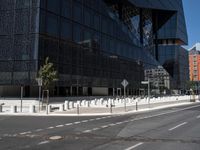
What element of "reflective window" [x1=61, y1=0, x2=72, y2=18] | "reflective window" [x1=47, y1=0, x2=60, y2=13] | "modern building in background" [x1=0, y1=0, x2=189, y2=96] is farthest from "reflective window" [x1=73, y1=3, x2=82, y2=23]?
"reflective window" [x1=47, y1=0, x2=60, y2=13]

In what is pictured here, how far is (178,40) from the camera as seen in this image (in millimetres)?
103188

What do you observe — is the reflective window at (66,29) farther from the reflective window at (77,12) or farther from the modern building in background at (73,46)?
the reflective window at (77,12)

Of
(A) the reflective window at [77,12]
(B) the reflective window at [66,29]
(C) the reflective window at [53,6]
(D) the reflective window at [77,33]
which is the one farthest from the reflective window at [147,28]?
(C) the reflective window at [53,6]

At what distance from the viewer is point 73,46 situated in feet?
149

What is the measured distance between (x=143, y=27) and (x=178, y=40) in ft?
60.0

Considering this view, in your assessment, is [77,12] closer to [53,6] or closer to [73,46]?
[73,46]

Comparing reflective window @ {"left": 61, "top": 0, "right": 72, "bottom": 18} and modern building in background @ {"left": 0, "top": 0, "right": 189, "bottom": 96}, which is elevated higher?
reflective window @ {"left": 61, "top": 0, "right": 72, "bottom": 18}

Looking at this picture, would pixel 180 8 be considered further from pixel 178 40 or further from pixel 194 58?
pixel 194 58

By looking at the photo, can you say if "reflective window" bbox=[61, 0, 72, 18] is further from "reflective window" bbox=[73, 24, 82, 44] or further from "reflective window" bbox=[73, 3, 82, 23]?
"reflective window" bbox=[73, 24, 82, 44]

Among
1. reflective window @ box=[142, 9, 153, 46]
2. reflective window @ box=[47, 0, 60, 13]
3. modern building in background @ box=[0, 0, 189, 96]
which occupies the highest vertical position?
reflective window @ box=[142, 9, 153, 46]

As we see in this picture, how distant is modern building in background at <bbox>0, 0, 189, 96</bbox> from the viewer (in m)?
38.3

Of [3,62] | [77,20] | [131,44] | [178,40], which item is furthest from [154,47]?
[3,62]

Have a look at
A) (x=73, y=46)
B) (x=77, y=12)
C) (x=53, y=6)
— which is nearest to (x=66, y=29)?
(x=73, y=46)

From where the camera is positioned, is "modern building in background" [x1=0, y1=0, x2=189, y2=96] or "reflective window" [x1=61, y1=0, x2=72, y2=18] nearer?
"modern building in background" [x1=0, y1=0, x2=189, y2=96]
